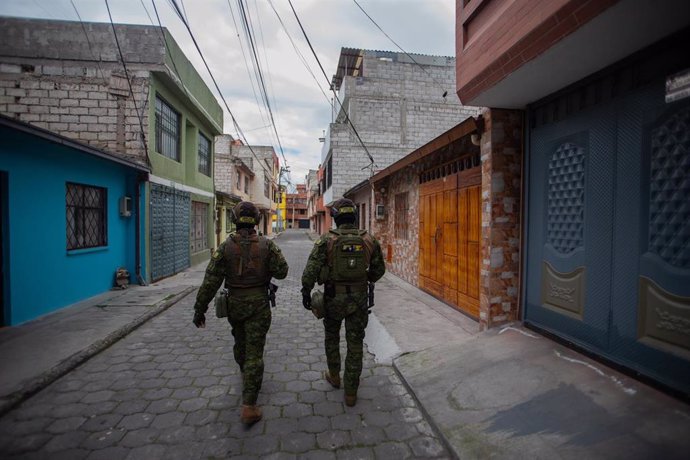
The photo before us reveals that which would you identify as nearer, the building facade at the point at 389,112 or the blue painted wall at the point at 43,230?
the blue painted wall at the point at 43,230

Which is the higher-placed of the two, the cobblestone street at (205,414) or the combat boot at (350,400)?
the combat boot at (350,400)

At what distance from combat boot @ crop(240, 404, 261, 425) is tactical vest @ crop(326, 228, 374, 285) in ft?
4.18

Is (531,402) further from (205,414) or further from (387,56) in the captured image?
(387,56)

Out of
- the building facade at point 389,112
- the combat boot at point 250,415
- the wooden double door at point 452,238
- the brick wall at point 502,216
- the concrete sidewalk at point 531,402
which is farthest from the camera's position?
the building facade at point 389,112

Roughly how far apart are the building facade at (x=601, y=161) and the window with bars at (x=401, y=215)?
4871 millimetres

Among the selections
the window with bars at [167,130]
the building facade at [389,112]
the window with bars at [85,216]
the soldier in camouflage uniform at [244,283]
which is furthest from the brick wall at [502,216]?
the building facade at [389,112]

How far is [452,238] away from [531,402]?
3721 mm

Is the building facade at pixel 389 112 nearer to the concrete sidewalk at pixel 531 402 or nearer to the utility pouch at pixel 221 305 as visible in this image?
the concrete sidewalk at pixel 531 402

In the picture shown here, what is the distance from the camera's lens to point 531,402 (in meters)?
2.72

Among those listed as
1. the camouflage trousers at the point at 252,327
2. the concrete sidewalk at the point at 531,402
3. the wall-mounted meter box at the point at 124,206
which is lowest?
the concrete sidewalk at the point at 531,402

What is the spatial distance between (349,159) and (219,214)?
721 centimetres

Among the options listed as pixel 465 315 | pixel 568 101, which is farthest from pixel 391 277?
pixel 568 101

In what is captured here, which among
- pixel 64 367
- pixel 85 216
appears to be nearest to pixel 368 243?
pixel 64 367

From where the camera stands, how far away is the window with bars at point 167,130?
9670 mm
